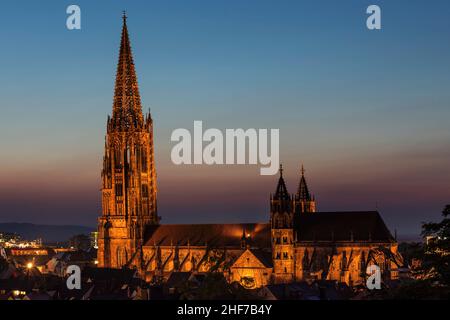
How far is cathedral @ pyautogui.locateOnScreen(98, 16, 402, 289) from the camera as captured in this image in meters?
118

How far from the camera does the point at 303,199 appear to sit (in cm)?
13738

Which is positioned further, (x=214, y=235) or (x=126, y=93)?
(x=126, y=93)

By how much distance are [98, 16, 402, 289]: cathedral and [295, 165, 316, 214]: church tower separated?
0.50 ft

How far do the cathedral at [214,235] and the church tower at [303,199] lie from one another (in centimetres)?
15

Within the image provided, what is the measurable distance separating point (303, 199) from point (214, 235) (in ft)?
48.3

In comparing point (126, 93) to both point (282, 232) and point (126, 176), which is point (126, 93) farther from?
point (282, 232)

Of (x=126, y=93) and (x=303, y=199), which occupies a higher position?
(x=126, y=93)

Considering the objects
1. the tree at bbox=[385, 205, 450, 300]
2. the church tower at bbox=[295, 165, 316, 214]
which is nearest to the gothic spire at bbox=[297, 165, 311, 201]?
the church tower at bbox=[295, 165, 316, 214]

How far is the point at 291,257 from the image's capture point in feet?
395

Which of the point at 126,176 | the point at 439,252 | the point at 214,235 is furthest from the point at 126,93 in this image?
the point at 439,252

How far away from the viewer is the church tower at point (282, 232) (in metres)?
119
